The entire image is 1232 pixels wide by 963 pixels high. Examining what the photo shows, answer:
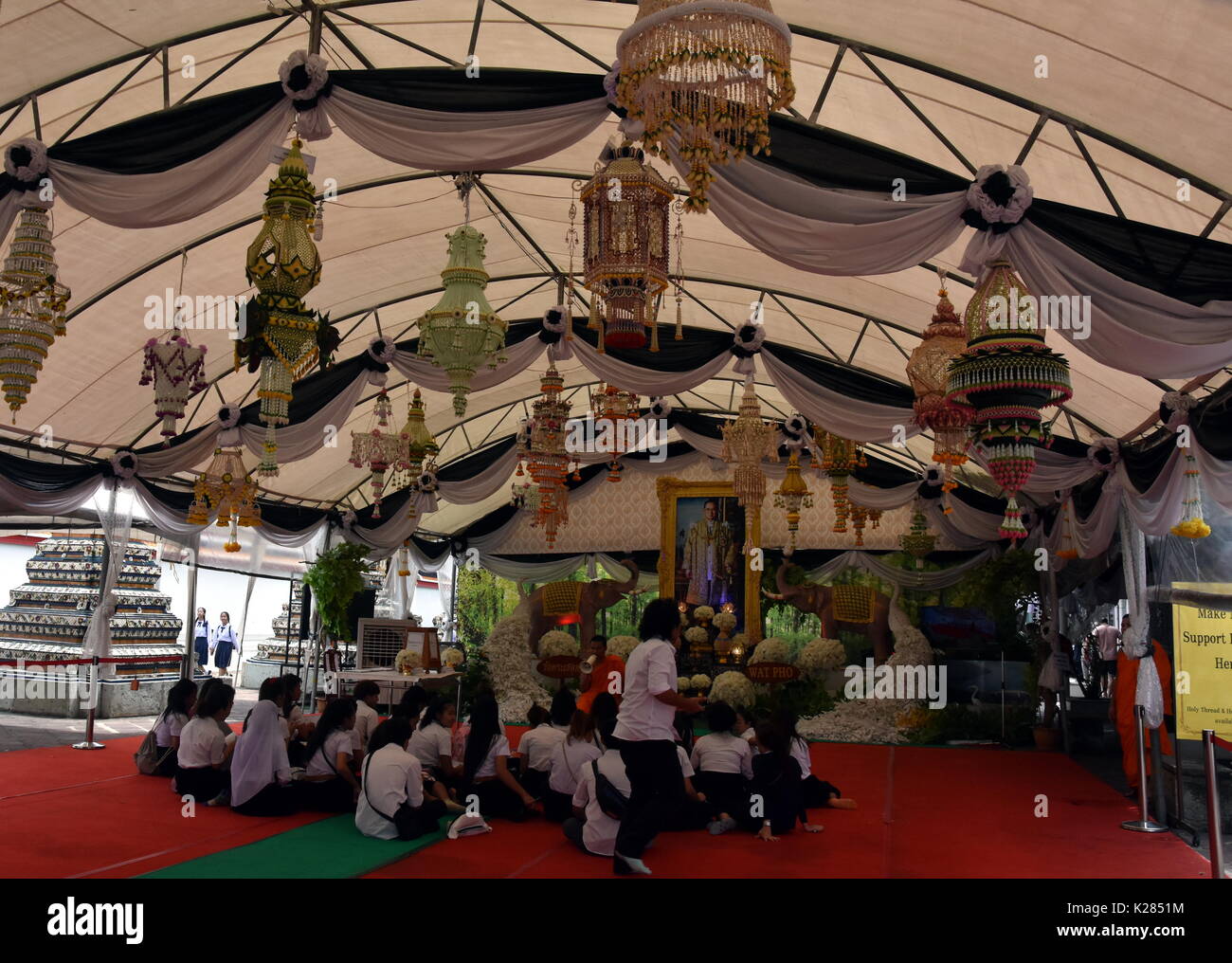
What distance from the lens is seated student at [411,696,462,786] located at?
743 centimetres

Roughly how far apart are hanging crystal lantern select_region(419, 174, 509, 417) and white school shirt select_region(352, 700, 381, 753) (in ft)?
8.90

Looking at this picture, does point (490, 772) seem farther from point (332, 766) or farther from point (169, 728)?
point (169, 728)

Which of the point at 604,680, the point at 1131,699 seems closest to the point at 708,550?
the point at 604,680

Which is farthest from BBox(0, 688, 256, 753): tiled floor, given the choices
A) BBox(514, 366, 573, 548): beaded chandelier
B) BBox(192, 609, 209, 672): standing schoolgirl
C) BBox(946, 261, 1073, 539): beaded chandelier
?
BBox(946, 261, 1073, 539): beaded chandelier

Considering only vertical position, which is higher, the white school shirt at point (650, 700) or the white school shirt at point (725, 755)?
the white school shirt at point (650, 700)

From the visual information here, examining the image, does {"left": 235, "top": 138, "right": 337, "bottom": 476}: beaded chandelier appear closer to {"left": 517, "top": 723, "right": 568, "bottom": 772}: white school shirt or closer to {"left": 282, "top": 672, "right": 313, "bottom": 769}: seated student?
{"left": 282, "top": 672, "right": 313, "bottom": 769}: seated student

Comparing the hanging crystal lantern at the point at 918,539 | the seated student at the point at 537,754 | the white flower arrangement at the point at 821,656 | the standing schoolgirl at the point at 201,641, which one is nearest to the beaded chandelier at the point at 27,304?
the seated student at the point at 537,754

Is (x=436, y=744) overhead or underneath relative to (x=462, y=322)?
underneath

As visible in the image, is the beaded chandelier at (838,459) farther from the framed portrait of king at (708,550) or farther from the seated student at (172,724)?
the seated student at (172,724)

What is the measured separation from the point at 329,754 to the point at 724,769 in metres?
2.99

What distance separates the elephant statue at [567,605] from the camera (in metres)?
16.8

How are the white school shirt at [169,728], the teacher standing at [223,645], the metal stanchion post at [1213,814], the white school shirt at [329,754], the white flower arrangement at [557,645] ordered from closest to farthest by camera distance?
1. the metal stanchion post at [1213,814]
2. the white school shirt at [329,754]
3. the white school shirt at [169,728]
4. the white flower arrangement at [557,645]
5. the teacher standing at [223,645]

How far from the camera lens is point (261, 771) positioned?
6855 mm
